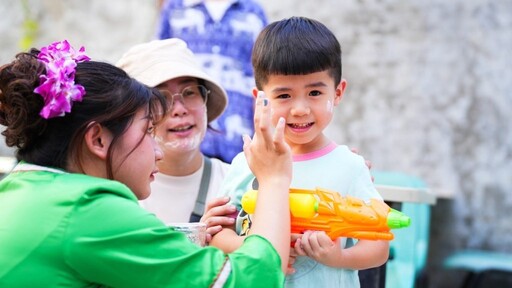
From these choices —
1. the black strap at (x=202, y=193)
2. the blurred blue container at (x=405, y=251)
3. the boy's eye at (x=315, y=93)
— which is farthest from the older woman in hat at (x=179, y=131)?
the boy's eye at (x=315, y=93)

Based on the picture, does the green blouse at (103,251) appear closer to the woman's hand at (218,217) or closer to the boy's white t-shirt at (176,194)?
the woman's hand at (218,217)

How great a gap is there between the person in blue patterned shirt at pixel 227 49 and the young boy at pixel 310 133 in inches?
58.9

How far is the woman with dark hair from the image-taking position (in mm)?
1970

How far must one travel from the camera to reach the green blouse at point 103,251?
1.96 m

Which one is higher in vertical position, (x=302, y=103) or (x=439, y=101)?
(x=439, y=101)

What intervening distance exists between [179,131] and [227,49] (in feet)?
2.86

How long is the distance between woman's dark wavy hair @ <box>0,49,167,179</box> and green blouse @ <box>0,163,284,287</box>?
153mm

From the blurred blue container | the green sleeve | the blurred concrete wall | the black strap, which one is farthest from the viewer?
the blurred concrete wall

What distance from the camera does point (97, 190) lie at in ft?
6.66

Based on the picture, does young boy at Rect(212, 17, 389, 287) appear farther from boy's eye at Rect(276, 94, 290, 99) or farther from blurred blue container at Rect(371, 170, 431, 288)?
blurred blue container at Rect(371, 170, 431, 288)

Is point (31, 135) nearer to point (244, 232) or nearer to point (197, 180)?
point (244, 232)

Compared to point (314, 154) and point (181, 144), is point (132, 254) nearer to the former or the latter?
point (314, 154)

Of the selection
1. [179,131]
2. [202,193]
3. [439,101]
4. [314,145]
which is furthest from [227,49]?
[314,145]

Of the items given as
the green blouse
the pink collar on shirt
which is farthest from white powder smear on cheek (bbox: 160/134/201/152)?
the green blouse
